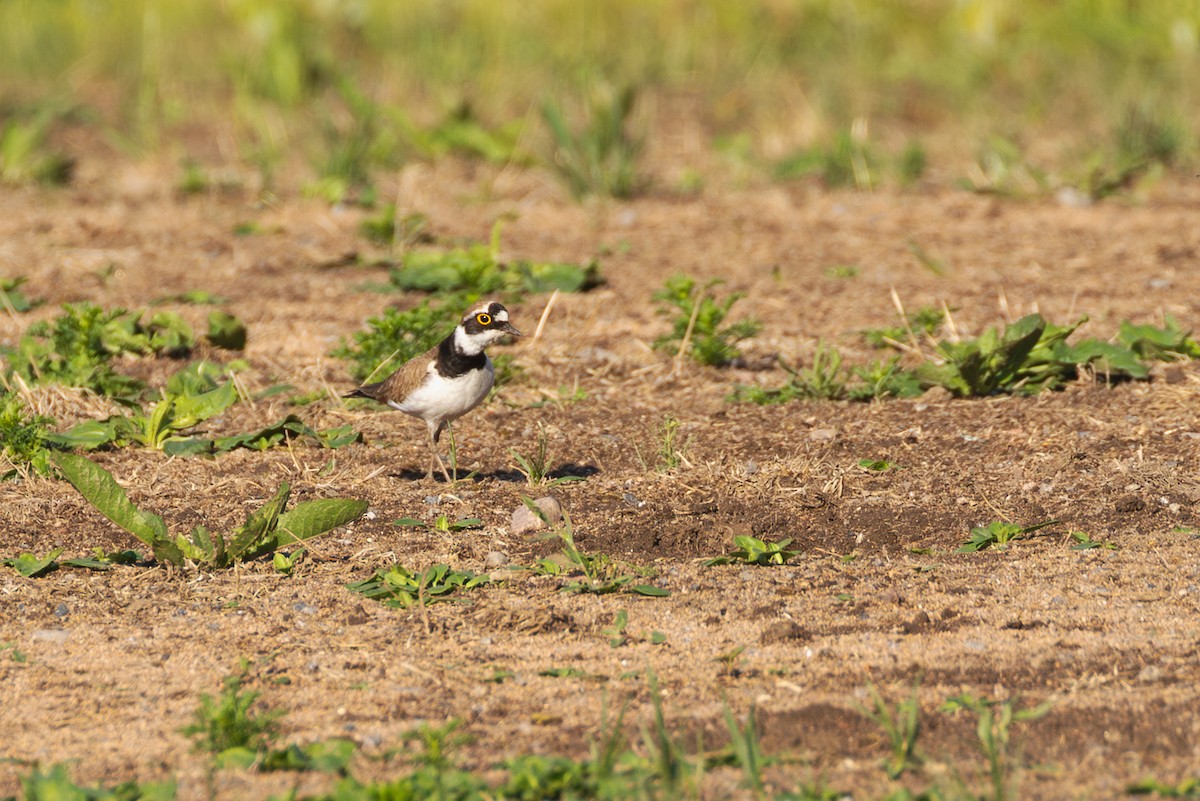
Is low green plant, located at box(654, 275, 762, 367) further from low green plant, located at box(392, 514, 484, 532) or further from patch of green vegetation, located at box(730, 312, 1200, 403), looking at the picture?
low green plant, located at box(392, 514, 484, 532)

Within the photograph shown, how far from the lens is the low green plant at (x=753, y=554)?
16.1 ft

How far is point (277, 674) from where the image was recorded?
161 inches

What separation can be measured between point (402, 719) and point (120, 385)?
3.42 metres

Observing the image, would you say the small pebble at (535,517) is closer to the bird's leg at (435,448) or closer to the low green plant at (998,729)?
the bird's leg at (435,448)

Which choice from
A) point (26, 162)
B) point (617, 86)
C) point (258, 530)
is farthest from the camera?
point (26, 162)

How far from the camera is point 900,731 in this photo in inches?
140

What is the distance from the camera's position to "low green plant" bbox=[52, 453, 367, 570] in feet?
16.0

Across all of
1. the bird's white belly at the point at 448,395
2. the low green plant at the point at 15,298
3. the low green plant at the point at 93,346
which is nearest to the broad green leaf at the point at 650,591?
the bird's white belly at the point at 448,395

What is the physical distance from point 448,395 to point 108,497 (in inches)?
53.9

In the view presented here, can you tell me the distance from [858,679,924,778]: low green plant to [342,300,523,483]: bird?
8.36ft

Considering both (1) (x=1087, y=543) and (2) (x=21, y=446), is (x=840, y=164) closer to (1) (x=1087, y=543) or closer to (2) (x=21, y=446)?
(1) (x=1087, y=543)

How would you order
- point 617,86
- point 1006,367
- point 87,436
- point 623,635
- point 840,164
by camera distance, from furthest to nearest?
point 840,164
point 617,86
point 1006,367
point 87,436
point 623,635

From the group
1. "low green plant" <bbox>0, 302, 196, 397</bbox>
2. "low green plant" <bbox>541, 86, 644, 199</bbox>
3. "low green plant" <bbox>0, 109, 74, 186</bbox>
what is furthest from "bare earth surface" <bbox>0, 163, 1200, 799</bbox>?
"low green plant" <bbox>0, 109, 74, 186</bbox>

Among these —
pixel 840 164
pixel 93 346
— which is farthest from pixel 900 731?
pixel 840 164
